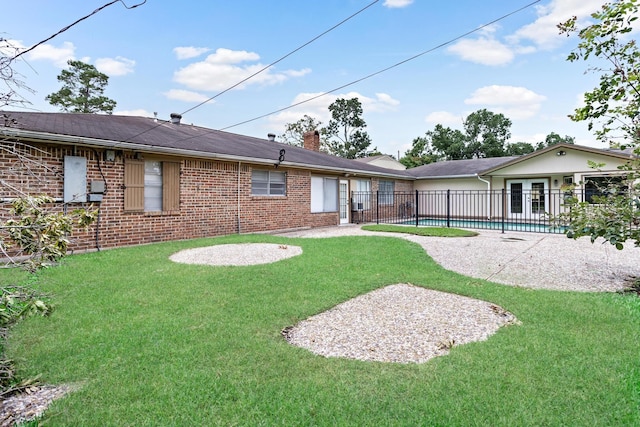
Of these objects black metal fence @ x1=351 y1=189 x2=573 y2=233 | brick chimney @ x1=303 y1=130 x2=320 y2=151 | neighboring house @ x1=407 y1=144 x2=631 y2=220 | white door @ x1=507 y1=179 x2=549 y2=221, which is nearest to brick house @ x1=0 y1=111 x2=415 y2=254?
Answer: black metal fence @ x1=351 y1=189 x2=573 y2=233

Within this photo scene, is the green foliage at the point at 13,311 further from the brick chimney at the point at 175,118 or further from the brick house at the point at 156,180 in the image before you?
the brick chimney at the point at 175,118

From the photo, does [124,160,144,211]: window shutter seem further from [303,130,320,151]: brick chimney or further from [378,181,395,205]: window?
[303,130,320,151]: brick chimney

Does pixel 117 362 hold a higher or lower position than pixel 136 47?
lower

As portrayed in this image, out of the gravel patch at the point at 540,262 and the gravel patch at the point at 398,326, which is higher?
the gravel patch at the point at 540,262

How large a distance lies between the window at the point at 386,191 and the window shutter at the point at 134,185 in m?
12.1

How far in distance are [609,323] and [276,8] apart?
10.1 metres

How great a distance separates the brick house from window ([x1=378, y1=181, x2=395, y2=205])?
4778mm

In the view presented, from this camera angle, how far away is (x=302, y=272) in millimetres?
5938

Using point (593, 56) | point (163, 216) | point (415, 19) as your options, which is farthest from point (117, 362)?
point (415, 19)

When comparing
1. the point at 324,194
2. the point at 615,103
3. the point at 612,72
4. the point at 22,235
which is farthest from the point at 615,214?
the point at 324,194

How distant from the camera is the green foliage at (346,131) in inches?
1736

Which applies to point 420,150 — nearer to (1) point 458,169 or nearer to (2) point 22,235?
(1) point 458,169

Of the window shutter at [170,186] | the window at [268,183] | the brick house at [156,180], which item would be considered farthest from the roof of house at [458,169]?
the window shutter at [170,186]

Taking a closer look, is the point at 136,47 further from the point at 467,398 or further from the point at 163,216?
the point at 467,398
